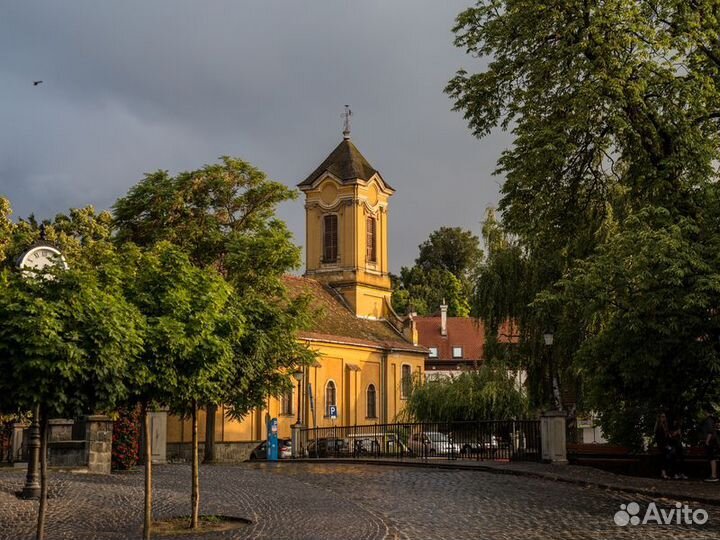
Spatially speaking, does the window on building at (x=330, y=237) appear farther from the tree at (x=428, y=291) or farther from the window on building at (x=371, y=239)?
the tree at (x=428, y=291)

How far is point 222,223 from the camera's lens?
38.8 meters

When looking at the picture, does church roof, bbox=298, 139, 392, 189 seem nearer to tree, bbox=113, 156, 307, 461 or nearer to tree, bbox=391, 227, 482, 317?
tree, bbox=113, 156, 307, 461

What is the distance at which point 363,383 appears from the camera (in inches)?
2163

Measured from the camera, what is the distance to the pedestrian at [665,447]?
21406 millimetres

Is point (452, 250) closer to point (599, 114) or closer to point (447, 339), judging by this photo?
point (447, 339)

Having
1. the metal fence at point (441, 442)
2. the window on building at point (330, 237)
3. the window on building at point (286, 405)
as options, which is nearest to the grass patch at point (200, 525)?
the metal fence at point (441, 442)

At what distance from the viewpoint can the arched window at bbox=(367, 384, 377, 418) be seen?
55719mm

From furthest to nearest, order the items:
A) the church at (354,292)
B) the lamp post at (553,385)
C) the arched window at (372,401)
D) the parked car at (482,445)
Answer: the arched window at (372,401)
the church at (354,292)
the lamp post at (553,385)
the parked car at (482,445)

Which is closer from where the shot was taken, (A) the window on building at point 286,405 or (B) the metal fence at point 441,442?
(B) the metal fence at point 441,442

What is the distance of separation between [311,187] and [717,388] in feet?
129

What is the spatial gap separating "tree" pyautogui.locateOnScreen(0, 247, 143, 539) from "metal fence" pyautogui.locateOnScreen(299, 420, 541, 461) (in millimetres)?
17623

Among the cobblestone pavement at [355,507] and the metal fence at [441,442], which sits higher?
the metal fence at [441,442]

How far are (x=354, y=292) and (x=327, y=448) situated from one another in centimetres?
1970

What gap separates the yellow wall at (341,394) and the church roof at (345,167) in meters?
11.1
